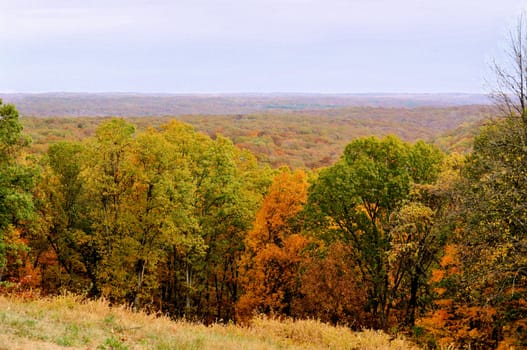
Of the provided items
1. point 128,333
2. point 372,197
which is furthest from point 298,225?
point 128,333

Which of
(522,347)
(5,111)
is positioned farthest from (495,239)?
(5,111)

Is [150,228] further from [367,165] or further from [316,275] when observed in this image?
[367,165]

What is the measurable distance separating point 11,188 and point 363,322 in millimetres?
20256

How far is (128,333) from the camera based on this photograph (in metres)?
13.2

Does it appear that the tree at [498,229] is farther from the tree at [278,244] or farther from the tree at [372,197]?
the tree at [278,244]

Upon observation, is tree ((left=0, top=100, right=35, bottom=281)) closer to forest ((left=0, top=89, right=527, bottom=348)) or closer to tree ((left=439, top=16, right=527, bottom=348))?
forest ((left=0, top=89, right=527, bottom=348))

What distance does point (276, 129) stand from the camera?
185 m

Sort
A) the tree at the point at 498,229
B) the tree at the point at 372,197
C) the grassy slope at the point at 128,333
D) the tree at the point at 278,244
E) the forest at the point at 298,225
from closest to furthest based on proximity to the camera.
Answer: the grassy slope at the point at 128,333
the tree at the point at 498,229
the forest at the point at 298,225
the tree at the point at 372,197
the tree at the point at 278,244

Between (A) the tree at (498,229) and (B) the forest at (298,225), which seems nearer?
(A) the tree at (498,229)

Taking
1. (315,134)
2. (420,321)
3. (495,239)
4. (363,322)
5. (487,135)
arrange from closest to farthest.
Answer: (495,239) → (487,135) → (420,321) → (363,322) → (315,134)

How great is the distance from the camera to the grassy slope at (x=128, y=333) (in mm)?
11078

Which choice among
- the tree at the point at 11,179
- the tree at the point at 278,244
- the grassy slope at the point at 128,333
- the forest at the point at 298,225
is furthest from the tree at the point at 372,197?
the tree at the point at 11,179

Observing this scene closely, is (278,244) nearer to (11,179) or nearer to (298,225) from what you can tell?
(298,225)

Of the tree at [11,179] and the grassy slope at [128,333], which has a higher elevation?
the tree at [11,179]
